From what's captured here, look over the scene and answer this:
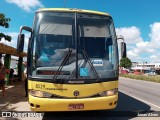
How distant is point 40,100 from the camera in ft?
25.5

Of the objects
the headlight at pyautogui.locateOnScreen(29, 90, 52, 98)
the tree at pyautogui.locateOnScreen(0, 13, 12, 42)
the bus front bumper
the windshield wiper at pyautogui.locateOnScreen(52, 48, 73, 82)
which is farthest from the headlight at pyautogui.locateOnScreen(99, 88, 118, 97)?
the tree at pyautogui.locateOnScreen(0, 13, 12, 42)

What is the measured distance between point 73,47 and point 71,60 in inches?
16.5

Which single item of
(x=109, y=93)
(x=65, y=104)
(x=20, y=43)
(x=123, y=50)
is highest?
(x=20, y=43)

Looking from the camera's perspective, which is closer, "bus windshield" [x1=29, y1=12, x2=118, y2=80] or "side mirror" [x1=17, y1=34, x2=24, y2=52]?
"bus windshield" [x1=29, y1=12, x2=118, y2=80]

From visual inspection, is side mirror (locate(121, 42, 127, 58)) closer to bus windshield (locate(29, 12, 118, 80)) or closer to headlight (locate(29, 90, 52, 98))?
bus windshield (locate(29, 12, 118, 80))

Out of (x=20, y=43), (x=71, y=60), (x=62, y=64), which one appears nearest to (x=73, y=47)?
(x=71, y=60)

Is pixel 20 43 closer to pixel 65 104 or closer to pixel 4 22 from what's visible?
→ pixel 65 104

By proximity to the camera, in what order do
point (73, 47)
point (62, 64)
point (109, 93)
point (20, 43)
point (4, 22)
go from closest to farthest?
point (62, 64) → point (109, 93) → point (73, 47) → point (20, 43) → point (4, 22)

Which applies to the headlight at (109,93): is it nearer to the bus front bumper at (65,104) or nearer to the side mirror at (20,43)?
the bus front bumper at (65,104)

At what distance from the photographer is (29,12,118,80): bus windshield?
8.05m

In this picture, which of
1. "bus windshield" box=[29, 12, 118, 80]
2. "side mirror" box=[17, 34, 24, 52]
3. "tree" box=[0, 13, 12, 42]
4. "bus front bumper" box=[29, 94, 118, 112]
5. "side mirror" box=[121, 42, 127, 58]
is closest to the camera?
"bus front bumper" box=[29, 94, 118, 112]

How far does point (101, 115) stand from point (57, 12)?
372 cm

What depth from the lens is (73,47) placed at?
27.3 feet

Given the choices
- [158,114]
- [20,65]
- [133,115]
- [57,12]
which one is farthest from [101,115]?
[20,65]
